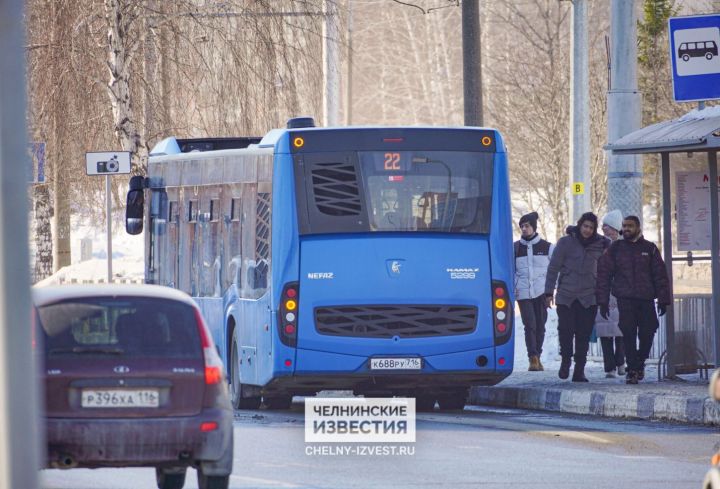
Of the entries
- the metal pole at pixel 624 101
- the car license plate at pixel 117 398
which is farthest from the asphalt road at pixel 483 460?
the metal pole at pixel 624 101

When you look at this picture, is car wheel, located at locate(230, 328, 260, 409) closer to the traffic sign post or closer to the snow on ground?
A: the traffic sign post

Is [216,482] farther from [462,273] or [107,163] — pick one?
[107,163]

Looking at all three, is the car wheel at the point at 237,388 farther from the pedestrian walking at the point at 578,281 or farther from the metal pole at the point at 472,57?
the metal pole at the point at 472,57

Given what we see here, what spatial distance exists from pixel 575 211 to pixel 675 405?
14553mm

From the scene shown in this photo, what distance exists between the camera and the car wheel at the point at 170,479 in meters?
11.1

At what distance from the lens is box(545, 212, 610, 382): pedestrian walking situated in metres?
18.8

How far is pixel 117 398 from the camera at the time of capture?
10.0 m

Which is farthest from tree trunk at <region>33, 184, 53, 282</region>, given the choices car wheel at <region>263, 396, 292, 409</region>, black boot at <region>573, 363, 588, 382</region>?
black boot at <region>573, 363, 588, 382</region>

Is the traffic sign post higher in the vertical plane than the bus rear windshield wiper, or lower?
higher

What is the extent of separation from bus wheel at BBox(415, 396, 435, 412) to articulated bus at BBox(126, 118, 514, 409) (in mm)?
1098

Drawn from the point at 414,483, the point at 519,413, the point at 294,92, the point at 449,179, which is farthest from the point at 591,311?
the point at 294,92

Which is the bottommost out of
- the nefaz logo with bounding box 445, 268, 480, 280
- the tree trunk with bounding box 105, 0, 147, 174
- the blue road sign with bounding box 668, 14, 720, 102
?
the nefaz logo with bounding box 445, 268, 480, 280

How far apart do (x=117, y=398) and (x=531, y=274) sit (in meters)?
11.3

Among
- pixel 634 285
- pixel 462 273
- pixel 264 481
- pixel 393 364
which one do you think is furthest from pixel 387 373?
pixel 264 481
